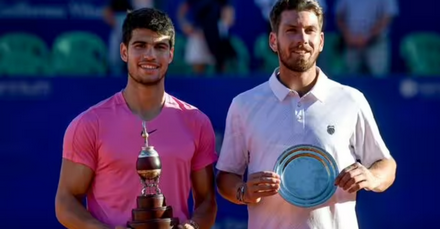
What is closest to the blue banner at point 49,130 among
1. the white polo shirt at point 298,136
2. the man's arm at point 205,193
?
the man's arm at point 205,193

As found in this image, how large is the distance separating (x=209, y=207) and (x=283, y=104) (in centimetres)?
62

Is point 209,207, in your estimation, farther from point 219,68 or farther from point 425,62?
point 425,62

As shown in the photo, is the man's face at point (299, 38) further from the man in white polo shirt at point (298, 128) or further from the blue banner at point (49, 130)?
the blue banner at point (49, 130)

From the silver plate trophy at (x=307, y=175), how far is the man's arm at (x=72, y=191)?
3.02ft

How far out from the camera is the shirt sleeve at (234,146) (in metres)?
5.32

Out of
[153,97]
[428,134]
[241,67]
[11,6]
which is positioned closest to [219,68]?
[241,67]

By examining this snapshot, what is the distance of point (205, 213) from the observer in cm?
529

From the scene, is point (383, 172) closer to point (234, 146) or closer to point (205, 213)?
point (234, 146)

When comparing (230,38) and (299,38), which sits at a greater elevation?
(230,38)

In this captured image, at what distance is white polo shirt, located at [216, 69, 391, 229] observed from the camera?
202 inches

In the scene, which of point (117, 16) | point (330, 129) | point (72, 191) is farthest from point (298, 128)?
point (117, 16)

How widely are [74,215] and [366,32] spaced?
18.1 feet

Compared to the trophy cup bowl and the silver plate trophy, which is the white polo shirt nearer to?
the silver plate trophy

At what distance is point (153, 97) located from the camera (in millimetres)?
5324
